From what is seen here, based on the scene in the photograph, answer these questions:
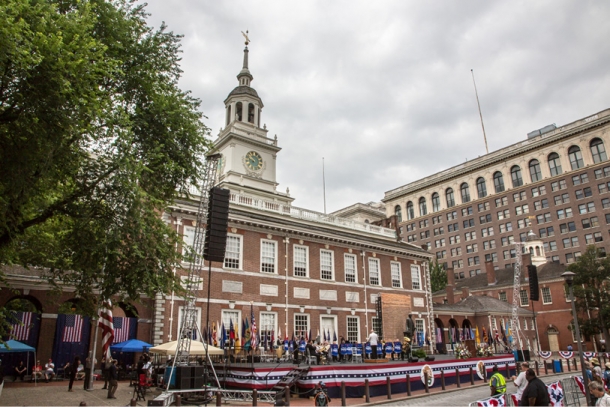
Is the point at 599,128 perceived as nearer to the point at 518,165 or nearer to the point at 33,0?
the point at 518,165

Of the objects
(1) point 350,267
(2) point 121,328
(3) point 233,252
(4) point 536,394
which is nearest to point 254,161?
(1) point 350,267

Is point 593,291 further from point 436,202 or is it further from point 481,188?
point 436,202

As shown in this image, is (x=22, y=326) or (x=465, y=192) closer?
(x=22, y=326)

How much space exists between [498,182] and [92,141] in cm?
8192

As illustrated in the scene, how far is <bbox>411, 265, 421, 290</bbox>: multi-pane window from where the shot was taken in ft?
131

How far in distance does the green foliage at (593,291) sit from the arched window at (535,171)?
2937 cm

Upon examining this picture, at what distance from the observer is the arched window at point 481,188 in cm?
8625

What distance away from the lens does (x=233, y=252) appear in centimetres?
2959

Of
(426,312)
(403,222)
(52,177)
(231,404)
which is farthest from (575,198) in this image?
(52,177)

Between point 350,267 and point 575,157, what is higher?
point 575,157

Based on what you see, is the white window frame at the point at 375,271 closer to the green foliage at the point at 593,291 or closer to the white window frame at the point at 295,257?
the white window frame at the point at 295,257

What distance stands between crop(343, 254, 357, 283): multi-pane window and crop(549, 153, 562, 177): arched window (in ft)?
189

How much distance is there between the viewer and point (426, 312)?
39750 millimetres

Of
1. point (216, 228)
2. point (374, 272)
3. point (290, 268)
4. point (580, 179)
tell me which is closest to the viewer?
point (216, 228)
